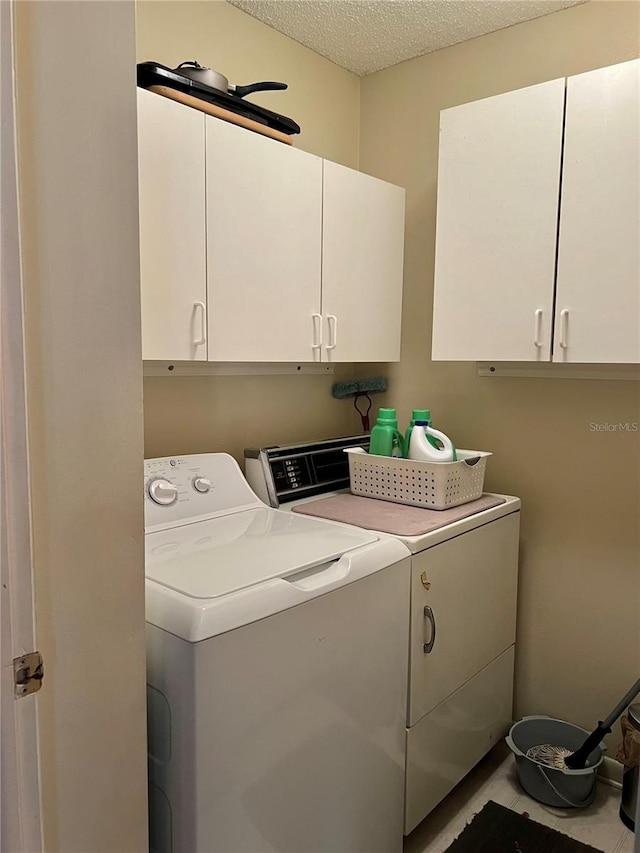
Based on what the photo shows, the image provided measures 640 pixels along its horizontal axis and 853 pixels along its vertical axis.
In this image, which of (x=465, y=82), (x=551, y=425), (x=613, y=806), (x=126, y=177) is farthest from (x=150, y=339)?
(x=613, y=806)

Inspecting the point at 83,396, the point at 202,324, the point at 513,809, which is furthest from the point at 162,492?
the point at 513,809

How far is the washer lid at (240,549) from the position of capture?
4.42 ft

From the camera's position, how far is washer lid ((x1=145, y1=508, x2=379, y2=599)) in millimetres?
1347

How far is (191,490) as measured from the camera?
1857 mm

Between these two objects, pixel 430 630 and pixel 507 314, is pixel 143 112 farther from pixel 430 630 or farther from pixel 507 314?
pixel 430 630

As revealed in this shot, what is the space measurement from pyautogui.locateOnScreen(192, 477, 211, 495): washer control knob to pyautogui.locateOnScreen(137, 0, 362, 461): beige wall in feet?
0.72

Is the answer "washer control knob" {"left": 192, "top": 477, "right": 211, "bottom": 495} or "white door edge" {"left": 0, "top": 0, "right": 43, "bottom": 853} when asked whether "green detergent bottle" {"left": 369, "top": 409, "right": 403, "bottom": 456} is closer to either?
"washer control knob" {"left": 192, "top": 477, "right": 211, "bottom": 495}

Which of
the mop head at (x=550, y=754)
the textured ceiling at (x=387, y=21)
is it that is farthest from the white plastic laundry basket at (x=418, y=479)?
the textured ceiling at (x=387, y=21)

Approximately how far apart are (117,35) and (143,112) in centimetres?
64

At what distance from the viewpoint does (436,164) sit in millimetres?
2475

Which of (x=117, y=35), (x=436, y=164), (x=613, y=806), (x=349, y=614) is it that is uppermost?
(x=436, y=164)

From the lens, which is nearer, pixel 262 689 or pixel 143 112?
pixel 262 689

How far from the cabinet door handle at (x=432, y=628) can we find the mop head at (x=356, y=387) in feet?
3.67

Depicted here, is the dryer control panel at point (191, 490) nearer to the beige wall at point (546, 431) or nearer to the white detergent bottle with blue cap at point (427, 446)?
the white detergent bottle with blue cap at point (427, 446)
